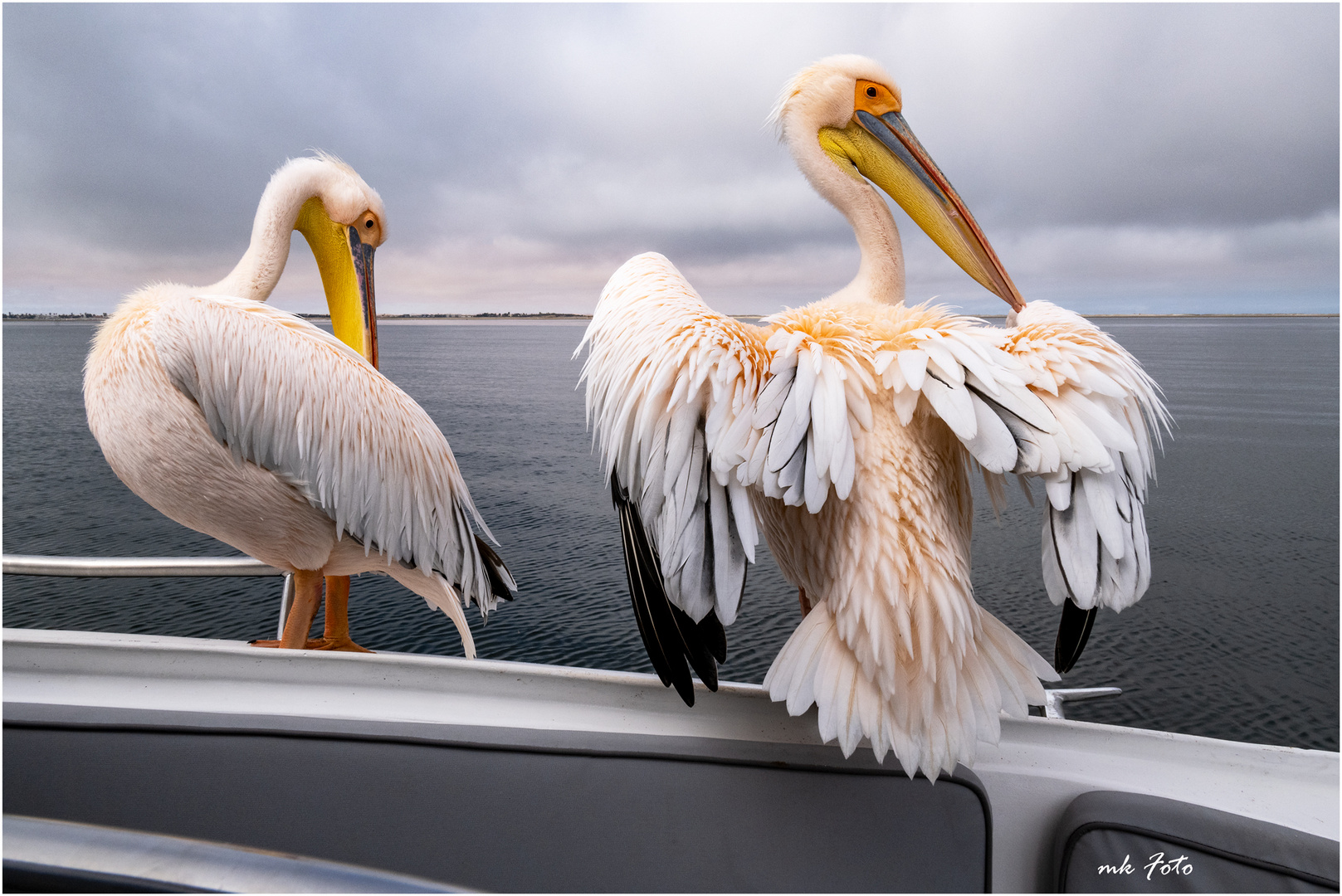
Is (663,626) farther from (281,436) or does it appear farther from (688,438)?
(281,436)

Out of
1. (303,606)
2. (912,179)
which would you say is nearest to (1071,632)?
(912,179)

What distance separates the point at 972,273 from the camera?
4.60 ft

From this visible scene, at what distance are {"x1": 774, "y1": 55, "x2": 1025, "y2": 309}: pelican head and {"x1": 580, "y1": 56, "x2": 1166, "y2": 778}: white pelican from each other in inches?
19.0

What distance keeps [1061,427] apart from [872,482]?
0.79 ft

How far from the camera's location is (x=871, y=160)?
1.45 metres

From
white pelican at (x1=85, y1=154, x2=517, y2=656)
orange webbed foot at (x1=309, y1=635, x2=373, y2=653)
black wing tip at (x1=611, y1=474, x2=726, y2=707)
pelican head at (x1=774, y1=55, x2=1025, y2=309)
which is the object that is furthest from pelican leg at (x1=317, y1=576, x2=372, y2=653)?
A: pelican head at (x1=774, y1=55, x2=1025, y2=309)

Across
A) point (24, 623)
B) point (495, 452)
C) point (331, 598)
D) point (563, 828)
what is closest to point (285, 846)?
point (563, 828)

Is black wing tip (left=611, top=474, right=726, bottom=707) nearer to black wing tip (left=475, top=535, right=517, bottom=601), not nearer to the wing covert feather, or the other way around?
the wing covert feather

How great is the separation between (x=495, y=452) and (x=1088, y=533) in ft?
14.5

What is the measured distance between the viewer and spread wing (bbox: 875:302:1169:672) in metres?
0.78

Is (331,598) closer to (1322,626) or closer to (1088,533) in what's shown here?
(1088,533)
